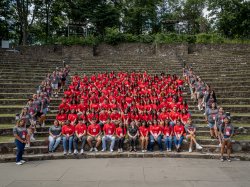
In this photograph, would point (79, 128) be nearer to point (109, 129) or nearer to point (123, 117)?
point (109, 129)

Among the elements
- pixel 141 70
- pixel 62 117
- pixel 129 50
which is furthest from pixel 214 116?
pixel 129 50

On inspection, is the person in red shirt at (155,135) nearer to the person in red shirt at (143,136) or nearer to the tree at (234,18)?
the person in red shirt at (143,136)

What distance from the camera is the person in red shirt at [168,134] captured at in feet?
38.3

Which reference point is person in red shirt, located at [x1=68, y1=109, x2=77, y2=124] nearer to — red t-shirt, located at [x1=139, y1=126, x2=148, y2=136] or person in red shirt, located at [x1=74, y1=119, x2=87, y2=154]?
person in red shirt, located at [x1=74, y1=119, x2=87, y2=154]

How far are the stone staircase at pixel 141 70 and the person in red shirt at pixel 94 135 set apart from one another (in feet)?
2.06

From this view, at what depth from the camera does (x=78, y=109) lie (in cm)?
1423

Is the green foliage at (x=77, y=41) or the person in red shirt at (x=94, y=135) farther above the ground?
the green foliage at (x=77, y=41)

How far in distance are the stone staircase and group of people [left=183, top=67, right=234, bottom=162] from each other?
1.35ft

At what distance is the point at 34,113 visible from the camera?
12.9 meters

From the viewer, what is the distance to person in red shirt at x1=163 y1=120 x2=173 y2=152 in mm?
11660

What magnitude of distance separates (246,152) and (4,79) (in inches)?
601

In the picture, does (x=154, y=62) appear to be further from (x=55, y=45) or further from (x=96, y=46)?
(x=55, y=45)

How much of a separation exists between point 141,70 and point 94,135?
38.8 feet

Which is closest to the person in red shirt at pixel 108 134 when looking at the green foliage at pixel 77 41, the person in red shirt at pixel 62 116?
the person in red shirt at pixel 62 116
